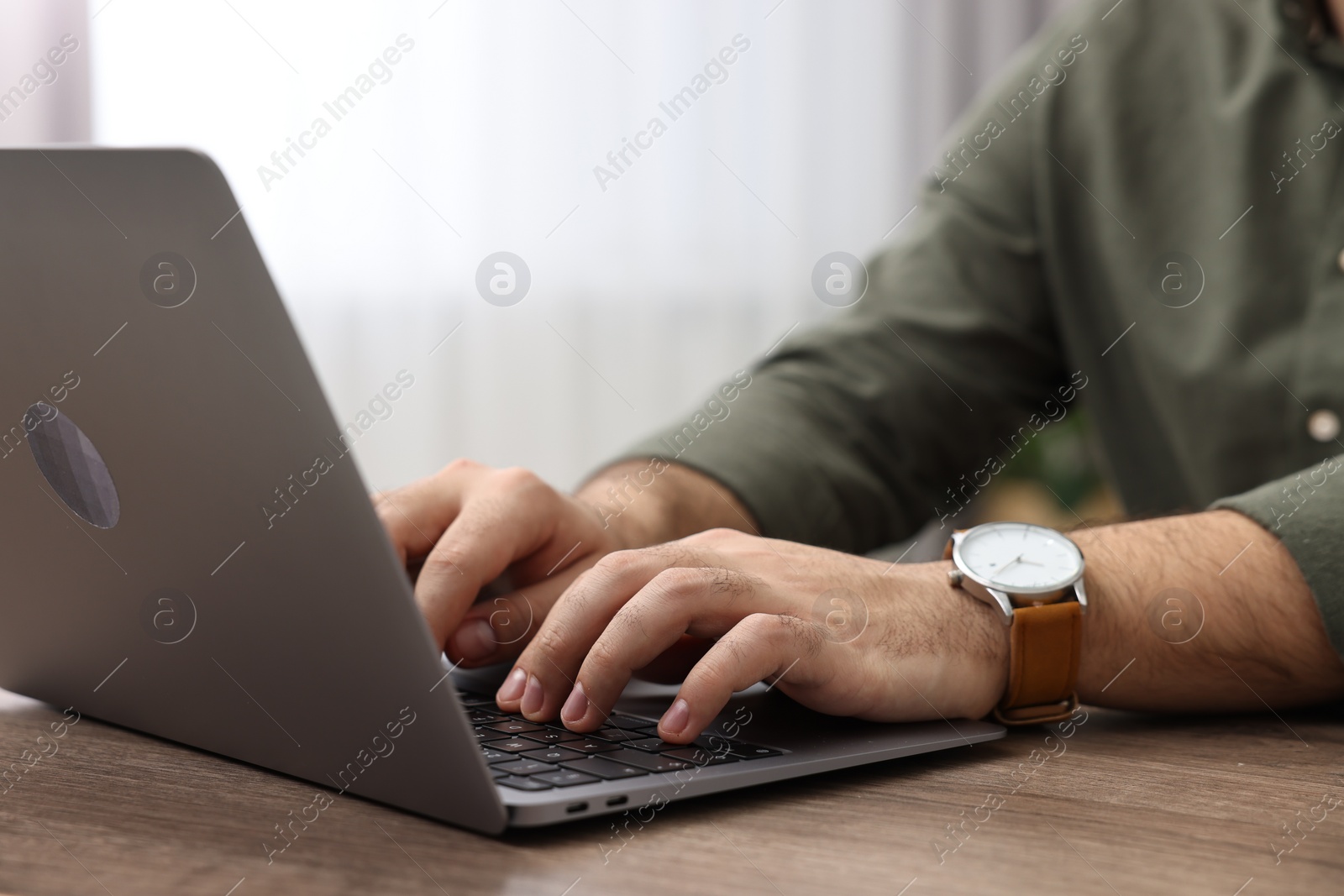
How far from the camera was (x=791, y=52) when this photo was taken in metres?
2.55

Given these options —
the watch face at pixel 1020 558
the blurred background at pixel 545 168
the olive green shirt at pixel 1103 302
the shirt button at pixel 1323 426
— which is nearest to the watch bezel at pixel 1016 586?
the watch face at pixel 1020 558

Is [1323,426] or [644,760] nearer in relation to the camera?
[644,760]

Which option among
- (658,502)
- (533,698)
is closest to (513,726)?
(533,698)

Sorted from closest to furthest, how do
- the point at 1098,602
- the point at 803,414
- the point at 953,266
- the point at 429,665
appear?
1. the point at 429,665
2. the point at 1098,602
3. the point at 803,414
4. the point at 953,266

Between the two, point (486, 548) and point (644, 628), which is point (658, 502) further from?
point (644, 628)

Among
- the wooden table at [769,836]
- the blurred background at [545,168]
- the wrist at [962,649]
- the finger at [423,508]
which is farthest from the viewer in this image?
the blurred background at [545,168]

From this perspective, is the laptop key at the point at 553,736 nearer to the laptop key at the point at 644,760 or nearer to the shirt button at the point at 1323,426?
the laptop key at the point at 644,760

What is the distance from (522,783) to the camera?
1.40 ft

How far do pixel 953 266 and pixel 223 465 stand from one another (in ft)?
3.06

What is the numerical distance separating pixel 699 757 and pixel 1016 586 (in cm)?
23

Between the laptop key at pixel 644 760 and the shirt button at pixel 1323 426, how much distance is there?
0.74 metres

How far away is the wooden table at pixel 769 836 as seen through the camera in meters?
0.37

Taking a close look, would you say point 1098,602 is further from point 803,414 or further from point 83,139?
point 83,139

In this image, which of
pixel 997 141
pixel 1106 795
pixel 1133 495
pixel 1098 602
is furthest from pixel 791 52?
pixel 1106 795
